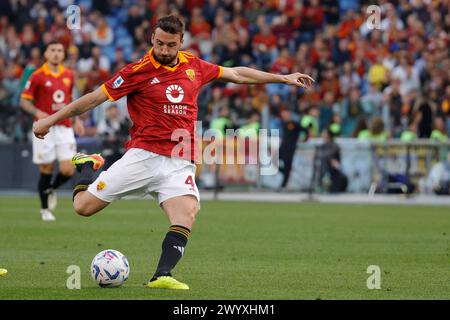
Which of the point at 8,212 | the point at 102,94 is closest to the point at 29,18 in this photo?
the point at 8,212

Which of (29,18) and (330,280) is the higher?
(29,18)

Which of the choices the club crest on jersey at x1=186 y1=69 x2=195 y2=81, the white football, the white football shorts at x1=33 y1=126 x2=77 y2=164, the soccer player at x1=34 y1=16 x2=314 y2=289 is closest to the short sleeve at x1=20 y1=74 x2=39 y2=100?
the white football shorts at x1=33 y1=126 x2=77 y2=164

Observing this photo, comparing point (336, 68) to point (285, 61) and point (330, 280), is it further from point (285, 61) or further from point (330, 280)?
point (330, 280)

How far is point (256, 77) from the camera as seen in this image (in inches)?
419

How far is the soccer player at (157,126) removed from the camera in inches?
392

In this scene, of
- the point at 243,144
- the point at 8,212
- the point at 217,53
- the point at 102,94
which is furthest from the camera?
the point at 217,53

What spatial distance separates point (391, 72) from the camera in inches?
1092

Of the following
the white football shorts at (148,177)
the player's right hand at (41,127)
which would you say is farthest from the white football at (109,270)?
the player's right hand at (41,127)

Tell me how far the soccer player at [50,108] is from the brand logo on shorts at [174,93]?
774cm

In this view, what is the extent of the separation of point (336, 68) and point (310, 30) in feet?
6.79

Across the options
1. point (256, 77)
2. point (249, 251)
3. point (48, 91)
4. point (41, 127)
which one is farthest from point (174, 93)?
point (48, 91)

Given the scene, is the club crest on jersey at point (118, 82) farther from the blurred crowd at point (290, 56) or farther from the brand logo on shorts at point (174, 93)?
the blurred crowd at point (290, 56)

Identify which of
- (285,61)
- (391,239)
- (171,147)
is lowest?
(391,239)

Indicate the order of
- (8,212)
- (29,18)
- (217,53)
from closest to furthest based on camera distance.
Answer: (8,212) → (217,53) → (29,18)
